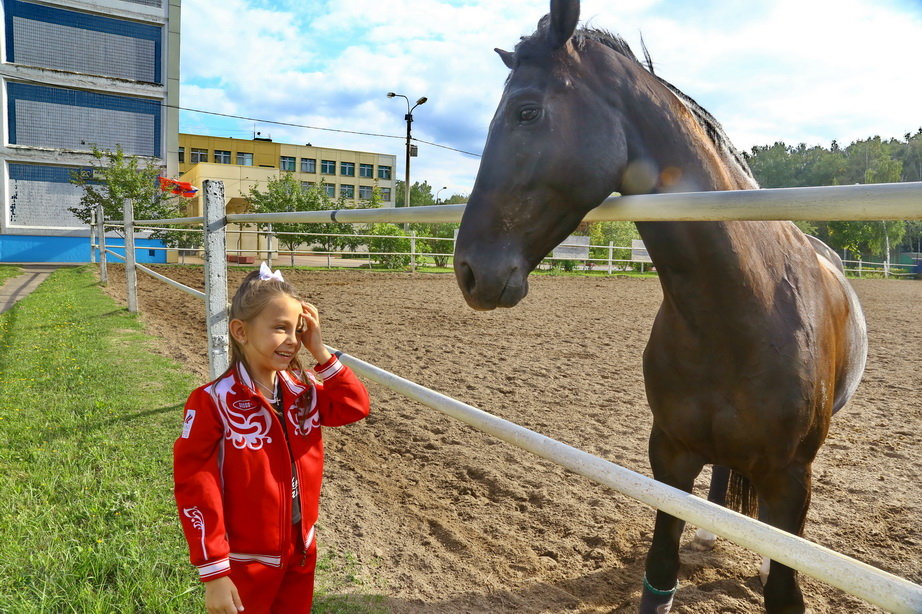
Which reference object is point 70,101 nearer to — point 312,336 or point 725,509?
point 312,336

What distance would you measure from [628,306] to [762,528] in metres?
10.9

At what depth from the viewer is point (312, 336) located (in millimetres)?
1521

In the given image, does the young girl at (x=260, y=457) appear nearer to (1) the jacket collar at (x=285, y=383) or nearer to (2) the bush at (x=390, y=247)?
(1) the jacket collar at (x=285, y=383)

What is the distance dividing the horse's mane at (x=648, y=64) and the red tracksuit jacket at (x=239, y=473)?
1164 mm

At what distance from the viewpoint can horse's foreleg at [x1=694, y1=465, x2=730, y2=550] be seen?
262 cm

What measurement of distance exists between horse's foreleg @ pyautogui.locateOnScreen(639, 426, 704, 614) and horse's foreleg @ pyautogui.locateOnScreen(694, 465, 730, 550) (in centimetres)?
77

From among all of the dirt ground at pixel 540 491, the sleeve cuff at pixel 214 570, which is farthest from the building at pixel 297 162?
the sleeve cuff at pixel 214 570

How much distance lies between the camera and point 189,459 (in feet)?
4.27

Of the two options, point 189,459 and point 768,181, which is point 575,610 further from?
point 768,181

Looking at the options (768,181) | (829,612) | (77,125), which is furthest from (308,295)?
(768,181)

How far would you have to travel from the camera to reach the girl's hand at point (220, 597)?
1.26 metres

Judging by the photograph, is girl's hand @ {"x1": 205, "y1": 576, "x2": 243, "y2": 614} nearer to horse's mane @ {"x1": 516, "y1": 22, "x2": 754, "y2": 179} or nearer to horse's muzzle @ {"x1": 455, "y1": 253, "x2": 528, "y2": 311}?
horse's muzzle @ {"x1": 455, "y1": 253, "x2": 528, "y2": 311}

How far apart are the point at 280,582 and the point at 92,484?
5.90 feet

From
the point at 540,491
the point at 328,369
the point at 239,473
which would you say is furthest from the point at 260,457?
the point at 540,491
